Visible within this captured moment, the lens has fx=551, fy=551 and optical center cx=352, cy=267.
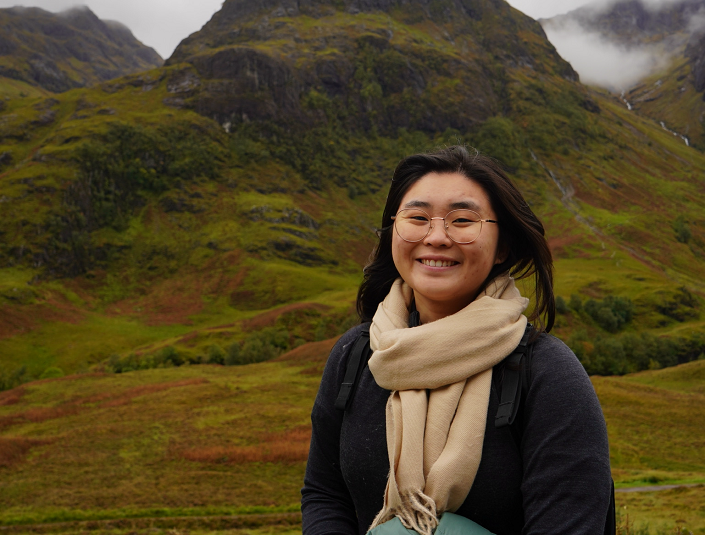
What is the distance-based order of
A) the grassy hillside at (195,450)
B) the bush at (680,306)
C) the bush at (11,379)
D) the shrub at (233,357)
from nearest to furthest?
the grassy hillside at (195,450)
the bush at (11,379)
the shrub at (233,357)
the bush at (680,306)

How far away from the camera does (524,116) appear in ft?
631

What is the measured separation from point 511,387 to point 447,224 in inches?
43.4

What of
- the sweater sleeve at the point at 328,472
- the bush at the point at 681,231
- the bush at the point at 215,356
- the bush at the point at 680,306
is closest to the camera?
the sweater sleeve at the point at 328,472

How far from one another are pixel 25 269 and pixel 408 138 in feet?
396

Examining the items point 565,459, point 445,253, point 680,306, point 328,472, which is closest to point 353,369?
point 328,472

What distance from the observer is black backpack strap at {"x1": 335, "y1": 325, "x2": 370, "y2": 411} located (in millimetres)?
3416

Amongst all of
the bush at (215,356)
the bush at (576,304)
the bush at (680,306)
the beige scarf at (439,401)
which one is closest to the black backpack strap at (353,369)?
the beige scarf at (439,401)

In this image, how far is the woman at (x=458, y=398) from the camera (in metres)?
2.69

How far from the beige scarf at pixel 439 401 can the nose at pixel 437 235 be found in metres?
0.42

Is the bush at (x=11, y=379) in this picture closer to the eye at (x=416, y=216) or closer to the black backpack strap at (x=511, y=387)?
the eye at (x=416, y=216)

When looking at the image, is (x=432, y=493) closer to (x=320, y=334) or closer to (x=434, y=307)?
(x=434, y=307)

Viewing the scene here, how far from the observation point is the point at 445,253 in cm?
342

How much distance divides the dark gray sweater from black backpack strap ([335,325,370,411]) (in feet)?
0.16

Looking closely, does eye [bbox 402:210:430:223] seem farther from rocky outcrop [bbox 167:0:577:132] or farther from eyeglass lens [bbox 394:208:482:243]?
rocky outcrop [bbox 167:0:577:132]
